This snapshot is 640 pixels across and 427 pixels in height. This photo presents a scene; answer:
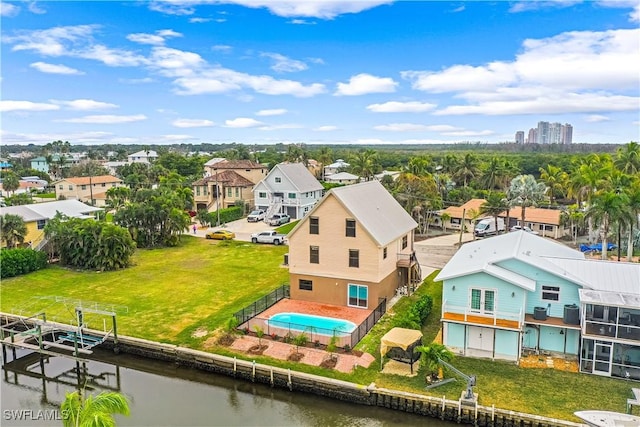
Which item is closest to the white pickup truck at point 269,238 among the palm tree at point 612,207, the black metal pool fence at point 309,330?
the black metal pool fence at point 309,330

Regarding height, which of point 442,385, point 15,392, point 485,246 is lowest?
point 15,392

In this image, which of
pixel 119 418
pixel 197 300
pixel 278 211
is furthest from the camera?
pixel 278 211

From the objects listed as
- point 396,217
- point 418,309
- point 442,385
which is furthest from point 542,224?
point 442,385

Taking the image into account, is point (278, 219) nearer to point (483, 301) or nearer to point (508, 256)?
point (508, 256)

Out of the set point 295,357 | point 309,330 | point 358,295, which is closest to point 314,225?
point 358,295

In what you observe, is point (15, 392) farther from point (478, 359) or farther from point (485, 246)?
point (485, 246)

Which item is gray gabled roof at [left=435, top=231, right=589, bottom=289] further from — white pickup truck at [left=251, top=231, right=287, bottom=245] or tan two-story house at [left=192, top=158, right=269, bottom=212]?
tan two-story house at [left=192, top=158, right=269, bottom=212]

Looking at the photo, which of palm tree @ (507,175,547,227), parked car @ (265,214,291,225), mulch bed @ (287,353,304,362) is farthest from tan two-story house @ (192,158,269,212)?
mulch bed @ (287,353,304,362)
